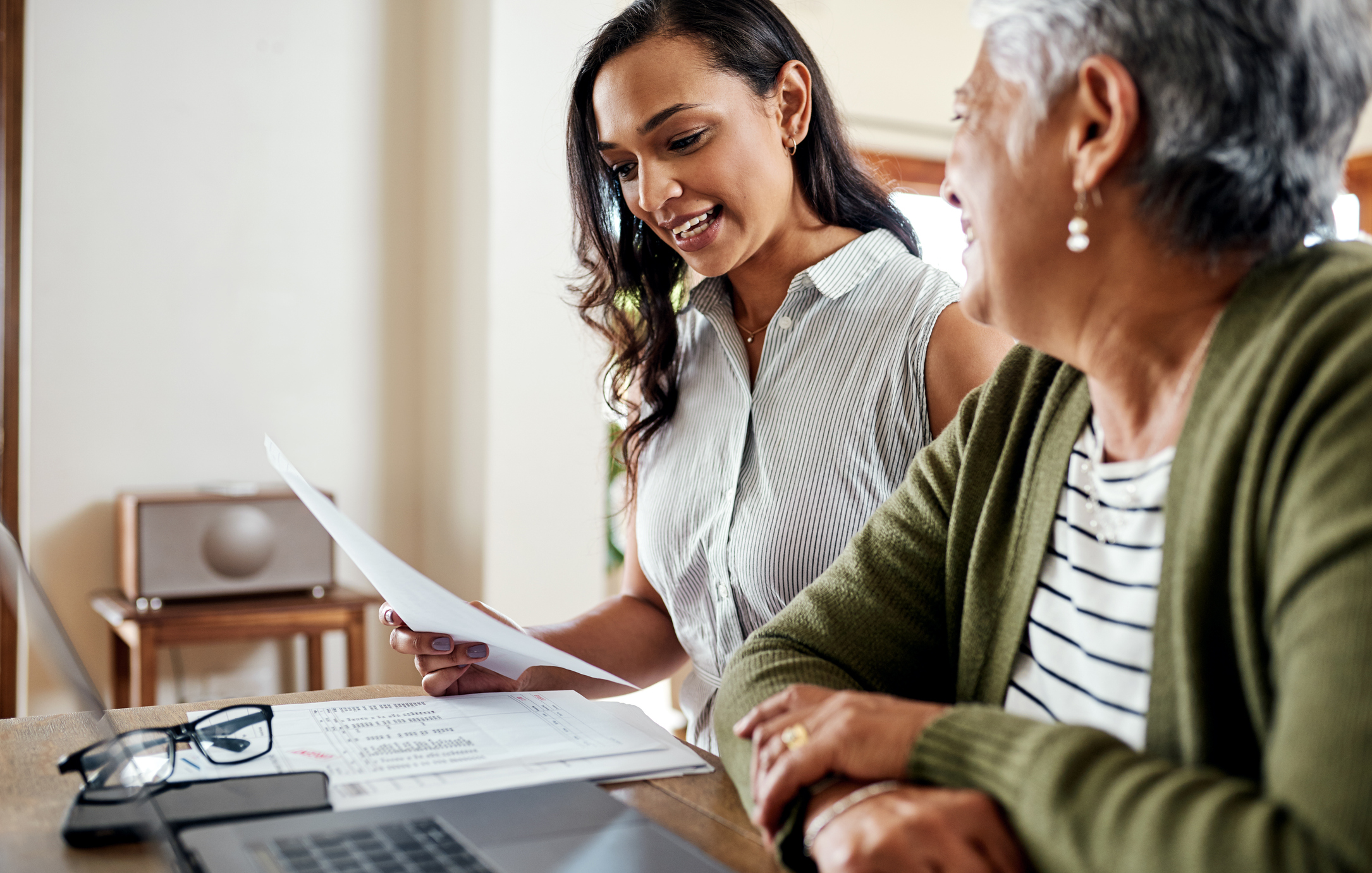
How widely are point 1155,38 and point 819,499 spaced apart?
0.71 m

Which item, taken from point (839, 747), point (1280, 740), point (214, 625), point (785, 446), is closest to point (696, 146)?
point (785, 446)

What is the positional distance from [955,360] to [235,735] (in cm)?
82

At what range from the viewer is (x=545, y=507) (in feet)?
10.2

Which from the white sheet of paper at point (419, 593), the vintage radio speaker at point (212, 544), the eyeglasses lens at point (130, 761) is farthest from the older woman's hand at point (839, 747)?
the vintage radio speaker at point (212, 544)

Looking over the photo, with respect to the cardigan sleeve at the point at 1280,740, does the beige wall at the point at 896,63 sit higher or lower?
higher

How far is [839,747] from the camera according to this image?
726 millimetres

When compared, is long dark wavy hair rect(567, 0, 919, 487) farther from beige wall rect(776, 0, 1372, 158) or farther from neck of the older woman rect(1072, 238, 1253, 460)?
beige wall rect(776, 0, 1372, 158)

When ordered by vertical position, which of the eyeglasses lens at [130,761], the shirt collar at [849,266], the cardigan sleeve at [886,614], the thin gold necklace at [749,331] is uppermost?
the shirt collar at [849,266]

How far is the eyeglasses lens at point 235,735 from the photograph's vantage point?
2.99 ft

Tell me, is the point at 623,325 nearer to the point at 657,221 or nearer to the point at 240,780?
the point at 657,221

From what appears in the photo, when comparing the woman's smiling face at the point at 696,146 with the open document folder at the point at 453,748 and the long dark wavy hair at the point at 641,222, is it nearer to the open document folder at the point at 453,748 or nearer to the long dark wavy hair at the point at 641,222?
the long dark wavy hair at the point at 641,222

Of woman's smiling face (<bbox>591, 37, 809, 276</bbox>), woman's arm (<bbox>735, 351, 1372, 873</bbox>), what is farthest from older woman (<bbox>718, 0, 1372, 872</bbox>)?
woman's smiling face (<bbox>591, 37, 809, 276</bbox>)

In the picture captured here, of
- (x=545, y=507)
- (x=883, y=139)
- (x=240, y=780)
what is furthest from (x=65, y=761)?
(x=883, y=139)

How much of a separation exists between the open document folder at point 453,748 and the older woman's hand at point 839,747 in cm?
18
